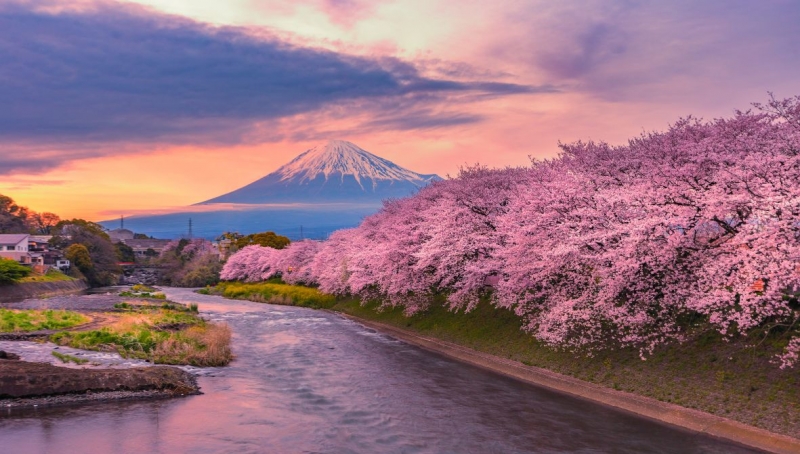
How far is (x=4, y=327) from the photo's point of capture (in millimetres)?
36750

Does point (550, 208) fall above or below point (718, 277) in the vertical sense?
above

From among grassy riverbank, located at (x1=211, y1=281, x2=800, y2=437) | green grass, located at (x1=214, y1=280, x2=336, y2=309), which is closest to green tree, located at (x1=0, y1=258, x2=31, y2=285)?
green grass, located at (x1=214, y1=280, x2=336, y2=309)

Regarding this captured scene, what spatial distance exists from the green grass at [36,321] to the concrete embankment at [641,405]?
2610 centimetres

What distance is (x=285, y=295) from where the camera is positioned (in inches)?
3007

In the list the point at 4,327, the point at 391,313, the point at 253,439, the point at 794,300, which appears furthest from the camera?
the point at 391,313

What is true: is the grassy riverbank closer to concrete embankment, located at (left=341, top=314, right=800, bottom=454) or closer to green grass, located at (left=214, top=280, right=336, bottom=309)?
concrete embankment, located at (left=341, top=314, right=800, bottom=454)

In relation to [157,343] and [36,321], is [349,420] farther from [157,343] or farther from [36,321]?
[36,321]

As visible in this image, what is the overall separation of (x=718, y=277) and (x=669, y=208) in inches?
112

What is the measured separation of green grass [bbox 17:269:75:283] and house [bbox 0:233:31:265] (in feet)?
28.8

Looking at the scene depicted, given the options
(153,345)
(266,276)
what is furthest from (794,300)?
(266,276)

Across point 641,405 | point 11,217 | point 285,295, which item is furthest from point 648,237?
point 11,217

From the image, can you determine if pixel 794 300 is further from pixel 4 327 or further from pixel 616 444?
pixel 4 327

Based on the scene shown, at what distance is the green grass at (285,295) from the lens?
68688 mm

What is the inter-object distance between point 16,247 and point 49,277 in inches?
916
